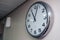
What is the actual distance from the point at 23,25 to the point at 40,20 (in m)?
0.57

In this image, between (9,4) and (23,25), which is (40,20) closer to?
(23,25)

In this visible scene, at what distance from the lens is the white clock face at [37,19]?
1514mm

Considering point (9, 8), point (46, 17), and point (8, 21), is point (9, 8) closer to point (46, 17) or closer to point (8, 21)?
point (8, 21)

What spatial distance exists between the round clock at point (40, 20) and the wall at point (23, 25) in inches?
2.3

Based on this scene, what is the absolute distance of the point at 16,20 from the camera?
235cm

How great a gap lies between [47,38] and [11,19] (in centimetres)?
123

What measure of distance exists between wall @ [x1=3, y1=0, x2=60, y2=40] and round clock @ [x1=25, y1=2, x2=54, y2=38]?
0.19ft

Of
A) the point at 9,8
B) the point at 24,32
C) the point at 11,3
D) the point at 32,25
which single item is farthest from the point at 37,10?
the point at 9,8

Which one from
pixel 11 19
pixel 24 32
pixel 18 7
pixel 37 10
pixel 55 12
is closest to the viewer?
pixel 55 12

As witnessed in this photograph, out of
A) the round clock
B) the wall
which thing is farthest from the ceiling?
the round clock

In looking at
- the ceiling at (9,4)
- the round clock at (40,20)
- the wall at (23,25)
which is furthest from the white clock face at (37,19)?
the ceiling at (9,4)

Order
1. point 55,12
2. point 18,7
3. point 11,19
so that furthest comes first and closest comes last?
point 11,19 < point 18,7 < point 55,12

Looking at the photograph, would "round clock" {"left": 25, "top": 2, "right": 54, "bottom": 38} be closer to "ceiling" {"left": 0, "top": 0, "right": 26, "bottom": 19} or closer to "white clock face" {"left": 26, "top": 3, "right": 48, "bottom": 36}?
"white clock face" {"left": 26, "top": 3, "right": 48, "bottom": 36}

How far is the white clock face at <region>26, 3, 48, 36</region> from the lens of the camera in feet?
4.97
